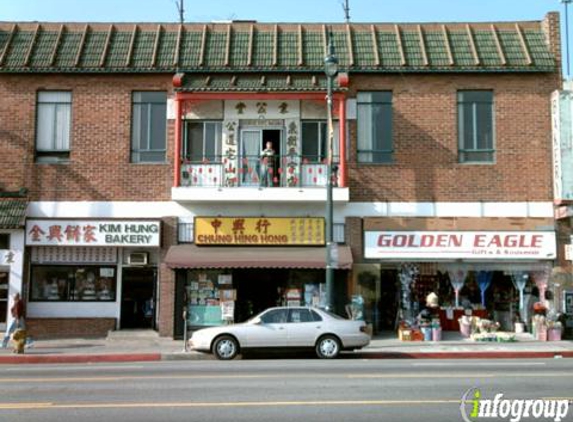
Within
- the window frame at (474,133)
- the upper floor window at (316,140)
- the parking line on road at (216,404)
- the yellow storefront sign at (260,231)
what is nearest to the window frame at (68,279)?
the yellow storefront sign at (260,231)

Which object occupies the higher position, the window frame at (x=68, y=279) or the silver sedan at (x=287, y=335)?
the window frame at (x=68, y=279)

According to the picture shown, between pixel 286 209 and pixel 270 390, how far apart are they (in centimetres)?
1080

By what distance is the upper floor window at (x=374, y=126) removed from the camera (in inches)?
850

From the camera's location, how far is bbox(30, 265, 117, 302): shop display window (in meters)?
21.4

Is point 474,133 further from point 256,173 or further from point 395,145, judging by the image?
point 256,173

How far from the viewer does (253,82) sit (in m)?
21.3

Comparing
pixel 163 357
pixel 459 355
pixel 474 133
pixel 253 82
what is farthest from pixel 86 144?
pixel 459 355

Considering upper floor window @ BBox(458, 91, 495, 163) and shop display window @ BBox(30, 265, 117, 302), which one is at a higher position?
upper floor window @ BBox(458, 91, 495, 163)

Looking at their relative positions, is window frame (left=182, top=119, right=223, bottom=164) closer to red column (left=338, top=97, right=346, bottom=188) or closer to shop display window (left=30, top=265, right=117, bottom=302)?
red column (left=338, top=97, right=346, bottom=188)

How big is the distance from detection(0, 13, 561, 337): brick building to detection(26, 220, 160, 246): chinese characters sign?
0.04m

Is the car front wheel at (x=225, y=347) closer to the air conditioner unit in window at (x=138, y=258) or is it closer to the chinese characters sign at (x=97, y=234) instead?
the chinese characters sign at (x=97, y=234)

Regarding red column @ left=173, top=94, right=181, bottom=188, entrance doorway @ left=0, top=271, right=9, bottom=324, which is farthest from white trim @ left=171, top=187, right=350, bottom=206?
entrance doorway @ left=0, top=271, right=9, bottom=324

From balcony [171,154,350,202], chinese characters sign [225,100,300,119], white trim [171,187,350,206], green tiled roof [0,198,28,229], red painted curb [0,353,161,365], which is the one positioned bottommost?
red painted curb [0,353,161,365]

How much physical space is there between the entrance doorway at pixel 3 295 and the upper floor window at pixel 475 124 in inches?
560
